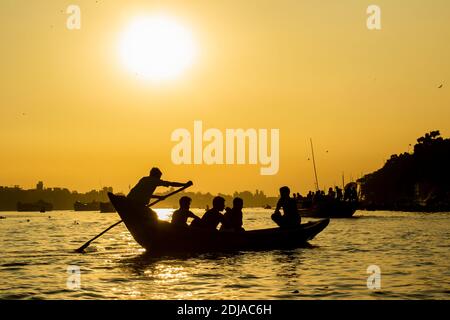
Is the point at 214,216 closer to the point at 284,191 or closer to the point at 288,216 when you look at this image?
the point at 284,191

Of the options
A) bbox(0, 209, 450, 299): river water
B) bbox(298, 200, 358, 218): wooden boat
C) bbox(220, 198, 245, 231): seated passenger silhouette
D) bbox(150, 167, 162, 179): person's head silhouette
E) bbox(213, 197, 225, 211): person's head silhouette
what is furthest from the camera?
bbox(298, 200, 358, 218): wooden boat

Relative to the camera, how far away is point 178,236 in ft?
81.7

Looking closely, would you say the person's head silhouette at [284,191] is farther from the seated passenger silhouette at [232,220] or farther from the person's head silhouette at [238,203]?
the person's head silhouette at [238,203]

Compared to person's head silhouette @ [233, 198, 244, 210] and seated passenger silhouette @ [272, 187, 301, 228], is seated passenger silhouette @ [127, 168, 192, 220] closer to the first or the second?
person's head silhouette @ [233, 198, 244, 210]

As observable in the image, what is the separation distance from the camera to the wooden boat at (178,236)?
2433 cm

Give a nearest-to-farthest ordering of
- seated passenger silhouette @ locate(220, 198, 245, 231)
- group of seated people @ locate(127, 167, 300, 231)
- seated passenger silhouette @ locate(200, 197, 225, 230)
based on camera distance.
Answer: group of seated people @ locate(127, 167, 300, 231)
seated passenger silhouette @ locate(200, 197, 225, 230)
seated passenger silhouette @ locate(220, 198, 245, 231)

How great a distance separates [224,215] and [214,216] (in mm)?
1032

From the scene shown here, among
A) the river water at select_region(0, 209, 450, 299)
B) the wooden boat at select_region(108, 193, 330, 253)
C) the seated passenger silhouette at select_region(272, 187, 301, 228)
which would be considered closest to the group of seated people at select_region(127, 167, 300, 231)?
the seated passenger silhouette at select_region(272, 187, 301, 228)

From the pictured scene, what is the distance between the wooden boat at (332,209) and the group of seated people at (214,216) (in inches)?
2617

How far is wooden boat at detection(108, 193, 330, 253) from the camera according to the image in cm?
2433

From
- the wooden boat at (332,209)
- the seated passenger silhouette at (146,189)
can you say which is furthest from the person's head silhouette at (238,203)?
the wooden boat at (332,209)
